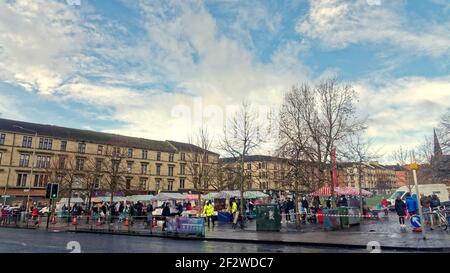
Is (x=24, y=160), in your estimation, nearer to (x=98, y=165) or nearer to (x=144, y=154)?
(x=98, y=165)

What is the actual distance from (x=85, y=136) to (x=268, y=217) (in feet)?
197

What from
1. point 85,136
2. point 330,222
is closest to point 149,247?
point 330,222

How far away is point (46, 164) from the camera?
198ft

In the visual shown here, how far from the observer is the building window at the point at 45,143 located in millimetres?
61094

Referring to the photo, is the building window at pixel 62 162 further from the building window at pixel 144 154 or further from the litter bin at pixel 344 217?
A: the litter bin at pixel 344 217

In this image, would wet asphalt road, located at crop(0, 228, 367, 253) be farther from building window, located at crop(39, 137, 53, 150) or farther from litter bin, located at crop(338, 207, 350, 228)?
building window, located at crop(39, 137, 53, 150)

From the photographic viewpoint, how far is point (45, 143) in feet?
202

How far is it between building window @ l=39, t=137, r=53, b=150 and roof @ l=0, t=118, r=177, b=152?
38.7 inches

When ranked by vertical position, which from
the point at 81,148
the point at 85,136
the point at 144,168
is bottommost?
the point at 144,168

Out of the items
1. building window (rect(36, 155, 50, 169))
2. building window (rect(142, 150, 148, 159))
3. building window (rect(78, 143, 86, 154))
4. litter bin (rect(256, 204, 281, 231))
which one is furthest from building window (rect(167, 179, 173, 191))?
litter bin (rect(256, 204, 281, 231))

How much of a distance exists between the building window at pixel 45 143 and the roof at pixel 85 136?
98 cm

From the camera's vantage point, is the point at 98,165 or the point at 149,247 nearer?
the point at 149,247

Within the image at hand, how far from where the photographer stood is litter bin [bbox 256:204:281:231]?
61.9ft
